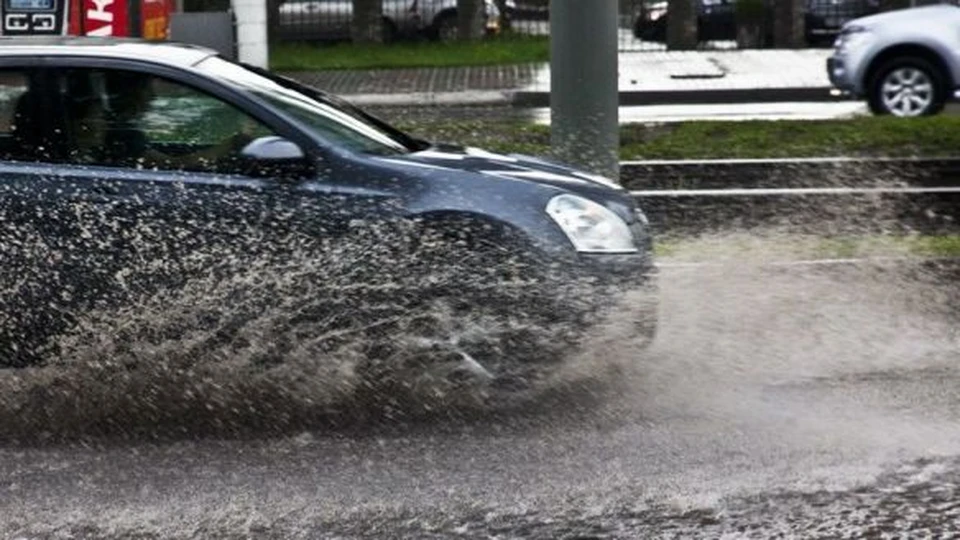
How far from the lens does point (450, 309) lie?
7238 mm

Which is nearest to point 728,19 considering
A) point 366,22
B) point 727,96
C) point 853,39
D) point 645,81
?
point 366,22

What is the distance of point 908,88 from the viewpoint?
60.9 feet

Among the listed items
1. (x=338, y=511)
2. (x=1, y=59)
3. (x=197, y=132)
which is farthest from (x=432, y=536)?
(x=1, y=59)

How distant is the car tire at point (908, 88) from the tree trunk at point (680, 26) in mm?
11685

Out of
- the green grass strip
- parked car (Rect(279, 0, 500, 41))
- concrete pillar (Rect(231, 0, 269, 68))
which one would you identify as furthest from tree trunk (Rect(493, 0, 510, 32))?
the green grass strip

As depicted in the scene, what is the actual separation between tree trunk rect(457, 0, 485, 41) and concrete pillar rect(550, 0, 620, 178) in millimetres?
22057

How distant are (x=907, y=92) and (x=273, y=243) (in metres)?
12.6

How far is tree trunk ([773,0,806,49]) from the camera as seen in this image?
100 ft

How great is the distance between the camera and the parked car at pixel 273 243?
7.21m

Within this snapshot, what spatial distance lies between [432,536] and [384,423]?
1.54 metres

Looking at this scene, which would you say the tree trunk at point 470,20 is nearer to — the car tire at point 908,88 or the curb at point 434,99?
the curb at point 434,99

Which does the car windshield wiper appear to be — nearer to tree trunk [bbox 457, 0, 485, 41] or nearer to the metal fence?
the metal fence

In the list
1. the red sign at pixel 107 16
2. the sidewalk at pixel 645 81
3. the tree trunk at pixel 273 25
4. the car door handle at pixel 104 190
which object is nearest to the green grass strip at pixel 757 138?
the red sign at pixel 107 16

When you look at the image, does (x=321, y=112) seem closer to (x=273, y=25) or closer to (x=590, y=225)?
(x=590, y=225)
